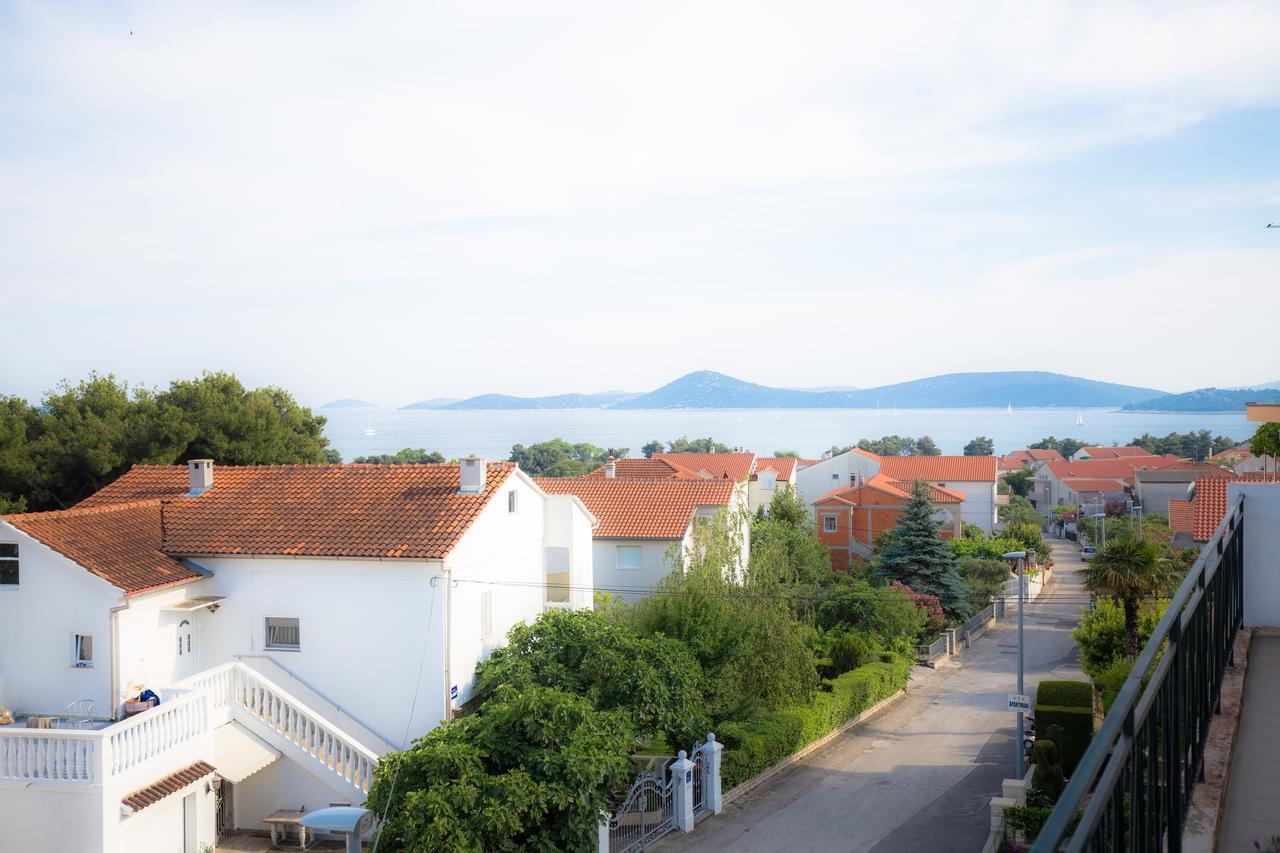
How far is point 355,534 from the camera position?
21781 millimetres

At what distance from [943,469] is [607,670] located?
2404 inches

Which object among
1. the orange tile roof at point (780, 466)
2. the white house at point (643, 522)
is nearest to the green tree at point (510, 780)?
the white house at point (643, 522)

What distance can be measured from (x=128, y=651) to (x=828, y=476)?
6095cm

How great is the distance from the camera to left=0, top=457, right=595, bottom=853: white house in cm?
1620

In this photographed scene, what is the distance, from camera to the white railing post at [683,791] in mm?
19953

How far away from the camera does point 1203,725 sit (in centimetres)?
502

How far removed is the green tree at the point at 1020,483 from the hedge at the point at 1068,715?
282 ft

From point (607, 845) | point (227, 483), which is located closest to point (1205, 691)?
point (607, 845)

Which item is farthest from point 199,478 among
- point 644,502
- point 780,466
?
point 780,466

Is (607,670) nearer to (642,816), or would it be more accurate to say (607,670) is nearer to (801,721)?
(642,816)

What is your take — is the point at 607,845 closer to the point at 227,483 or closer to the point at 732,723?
the point at 732,723

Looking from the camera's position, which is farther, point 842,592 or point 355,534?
point 842,592

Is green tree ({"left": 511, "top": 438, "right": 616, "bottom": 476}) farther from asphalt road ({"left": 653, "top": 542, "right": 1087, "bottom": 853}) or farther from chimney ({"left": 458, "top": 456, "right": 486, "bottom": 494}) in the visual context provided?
chimney ({"left": 458, "top": 456, "right": 486, "bottom": 494})

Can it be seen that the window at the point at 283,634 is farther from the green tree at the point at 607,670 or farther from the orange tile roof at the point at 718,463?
the orange tile roof at the point at 718,463
